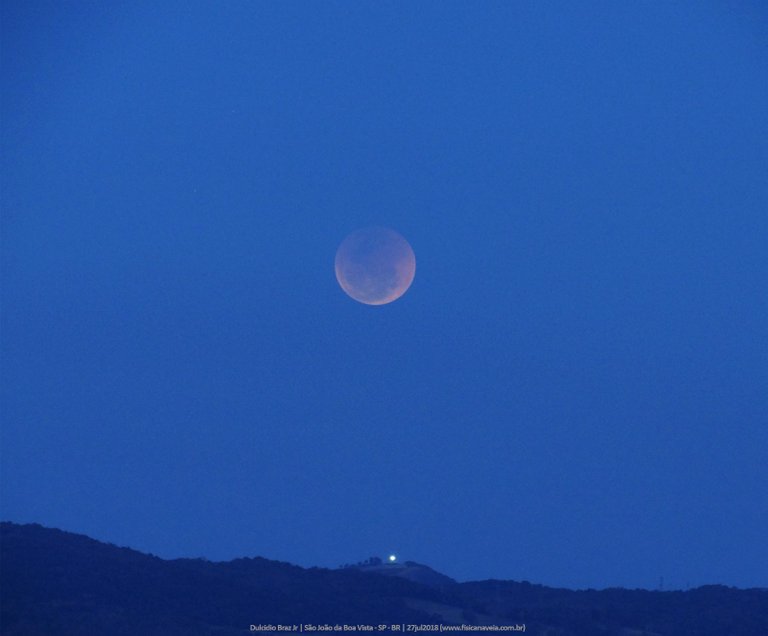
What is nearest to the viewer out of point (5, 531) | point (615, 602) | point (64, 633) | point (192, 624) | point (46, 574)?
point (64, 633)

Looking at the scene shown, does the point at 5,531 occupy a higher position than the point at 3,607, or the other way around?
the point at 5,531

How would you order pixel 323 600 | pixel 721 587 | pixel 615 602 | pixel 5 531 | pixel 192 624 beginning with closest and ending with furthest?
pixel 192 624 → pixel 323 600 → pixel 5 531 → pixel 615 602 → pixel 721 587

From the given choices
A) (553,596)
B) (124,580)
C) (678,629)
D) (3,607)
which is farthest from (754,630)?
(3,607)

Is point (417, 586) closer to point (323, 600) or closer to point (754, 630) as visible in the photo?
point (323, 600)

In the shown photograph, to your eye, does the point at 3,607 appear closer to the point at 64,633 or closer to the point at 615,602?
the point at 64,633

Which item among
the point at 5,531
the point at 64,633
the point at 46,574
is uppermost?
the point at 5,531

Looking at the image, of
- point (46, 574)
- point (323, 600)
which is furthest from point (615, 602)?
point (46, 574)

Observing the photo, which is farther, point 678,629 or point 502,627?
point 678,629
